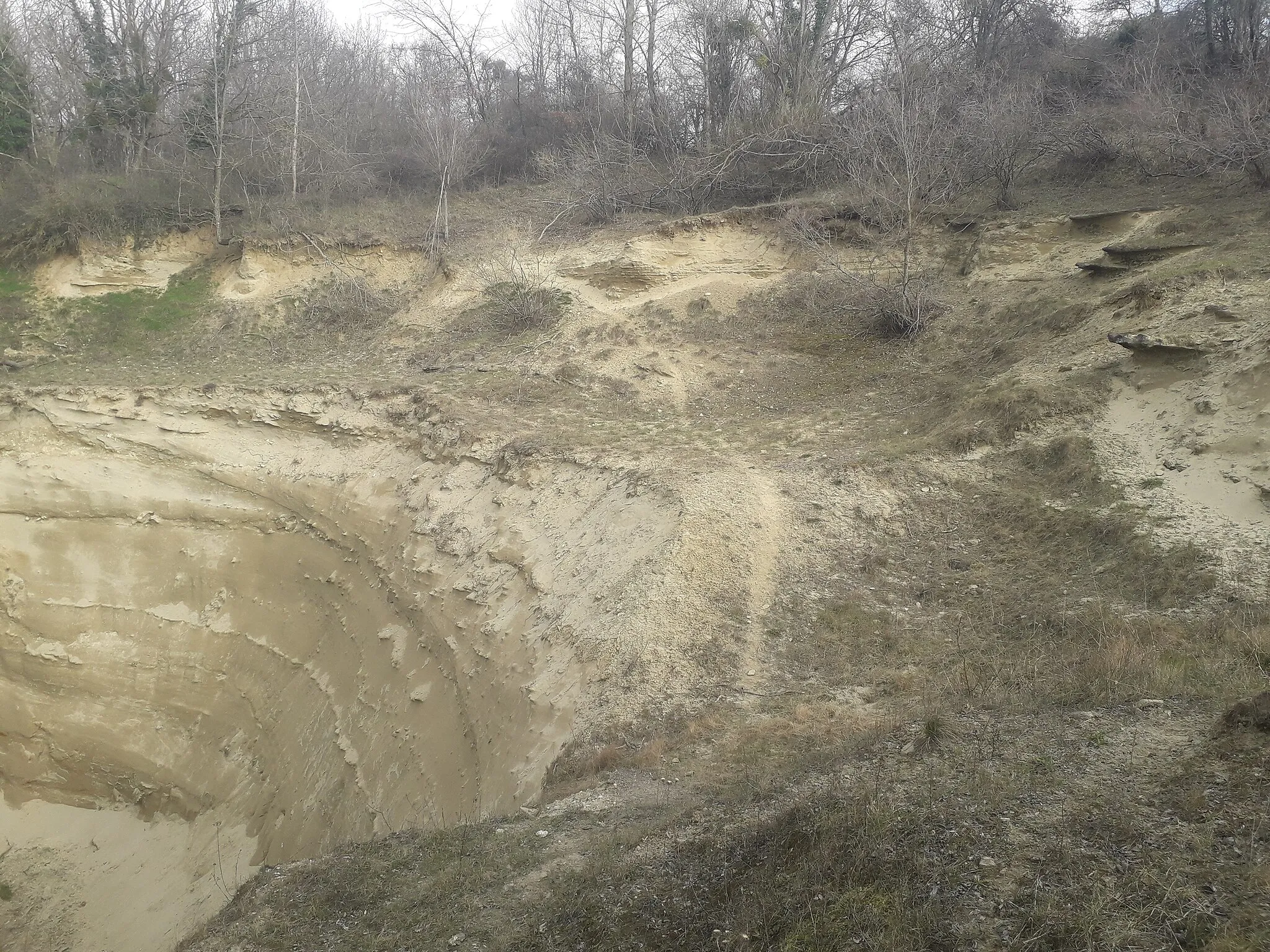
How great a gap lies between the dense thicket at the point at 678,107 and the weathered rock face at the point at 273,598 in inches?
348

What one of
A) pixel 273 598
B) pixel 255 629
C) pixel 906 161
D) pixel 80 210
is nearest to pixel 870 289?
pixel 906 161

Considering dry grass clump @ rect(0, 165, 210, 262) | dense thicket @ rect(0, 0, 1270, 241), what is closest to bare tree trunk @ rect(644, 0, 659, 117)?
dense thicket @ rect(0, 0, 1270, 241)

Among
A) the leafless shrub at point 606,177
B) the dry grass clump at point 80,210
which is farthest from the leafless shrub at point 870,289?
the dry grass clump at point 80,210

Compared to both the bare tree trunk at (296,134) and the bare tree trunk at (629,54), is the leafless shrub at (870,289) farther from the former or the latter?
the bare tree trunk at (296,134)

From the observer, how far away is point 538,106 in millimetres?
29328

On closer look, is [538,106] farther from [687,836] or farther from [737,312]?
[687,836]

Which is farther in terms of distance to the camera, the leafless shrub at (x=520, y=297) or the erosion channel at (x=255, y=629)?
the leafless shrub at (x=520, y=297)

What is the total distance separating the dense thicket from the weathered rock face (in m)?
8.85

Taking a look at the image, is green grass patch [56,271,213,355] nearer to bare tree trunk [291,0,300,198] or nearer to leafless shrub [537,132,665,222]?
bare tree trunk [291,0,300,198]

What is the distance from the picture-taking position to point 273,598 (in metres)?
13.5

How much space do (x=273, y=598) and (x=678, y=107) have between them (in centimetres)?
1929

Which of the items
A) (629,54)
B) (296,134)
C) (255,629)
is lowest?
(255,629)

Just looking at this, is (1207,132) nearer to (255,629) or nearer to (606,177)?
(606,177)

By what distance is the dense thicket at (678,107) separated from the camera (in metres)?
17.6
